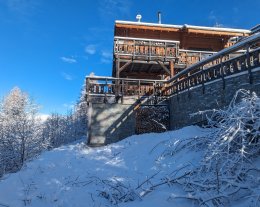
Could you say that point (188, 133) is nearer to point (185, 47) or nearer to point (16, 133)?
point (185, 47)

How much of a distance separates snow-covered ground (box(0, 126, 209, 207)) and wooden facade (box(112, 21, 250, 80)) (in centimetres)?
947

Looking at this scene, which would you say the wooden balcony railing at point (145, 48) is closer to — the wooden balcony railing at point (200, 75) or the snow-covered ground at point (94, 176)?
the wooden balcony railing at point (200, 75)

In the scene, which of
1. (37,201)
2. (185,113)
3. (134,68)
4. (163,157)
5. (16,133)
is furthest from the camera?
(16,133)

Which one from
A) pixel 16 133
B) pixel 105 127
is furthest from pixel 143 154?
pixel 16 133

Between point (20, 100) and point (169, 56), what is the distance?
79.2ft

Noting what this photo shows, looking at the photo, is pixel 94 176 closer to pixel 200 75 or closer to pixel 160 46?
pixel 200 75

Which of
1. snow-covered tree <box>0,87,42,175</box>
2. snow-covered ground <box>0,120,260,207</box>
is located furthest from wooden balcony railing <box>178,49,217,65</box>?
snow-covered tree <box>0,87,42,175</box>

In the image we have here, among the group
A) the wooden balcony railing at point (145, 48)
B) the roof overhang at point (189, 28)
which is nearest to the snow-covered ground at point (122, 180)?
the wooden balcony railing at point (145, 48)

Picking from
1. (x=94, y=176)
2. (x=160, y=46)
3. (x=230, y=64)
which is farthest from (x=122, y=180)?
(x=160, y=46)

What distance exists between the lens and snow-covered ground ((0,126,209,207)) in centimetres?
707

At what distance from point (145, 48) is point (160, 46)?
1.13 m

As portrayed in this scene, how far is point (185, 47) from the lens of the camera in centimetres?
2525

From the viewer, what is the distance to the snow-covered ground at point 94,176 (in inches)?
278

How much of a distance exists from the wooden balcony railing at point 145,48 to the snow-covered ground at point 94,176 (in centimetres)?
939
